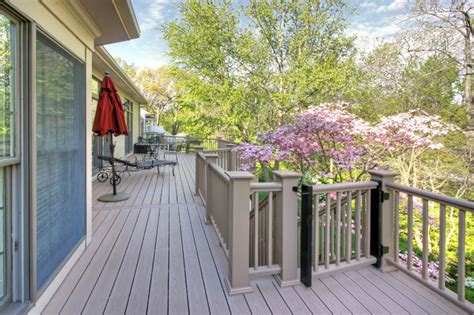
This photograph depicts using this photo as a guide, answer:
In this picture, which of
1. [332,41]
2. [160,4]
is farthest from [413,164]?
[160,4]

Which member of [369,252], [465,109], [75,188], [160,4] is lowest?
[369,252]

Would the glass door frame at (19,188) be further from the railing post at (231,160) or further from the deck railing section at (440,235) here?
the railing post at (231,160)

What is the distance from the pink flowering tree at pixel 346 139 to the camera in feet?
15.2

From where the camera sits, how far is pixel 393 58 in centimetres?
817

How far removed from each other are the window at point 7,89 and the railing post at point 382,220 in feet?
9.70

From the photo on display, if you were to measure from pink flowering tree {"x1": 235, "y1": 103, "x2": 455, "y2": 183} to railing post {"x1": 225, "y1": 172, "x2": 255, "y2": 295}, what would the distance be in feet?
10.0

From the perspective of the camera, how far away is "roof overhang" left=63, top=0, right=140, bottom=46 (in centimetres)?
255

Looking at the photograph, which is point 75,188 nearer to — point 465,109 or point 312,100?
point 312,100

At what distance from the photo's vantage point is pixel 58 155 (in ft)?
7.63

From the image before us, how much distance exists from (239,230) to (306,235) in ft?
1.99

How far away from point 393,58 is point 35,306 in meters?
9.82

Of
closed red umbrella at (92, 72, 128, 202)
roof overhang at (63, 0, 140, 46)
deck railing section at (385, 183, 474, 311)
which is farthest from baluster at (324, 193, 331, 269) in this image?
closed red umbrella at (92, 72, 128, 202)

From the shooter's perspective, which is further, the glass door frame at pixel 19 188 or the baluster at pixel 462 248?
the baluster at pixel 462 248

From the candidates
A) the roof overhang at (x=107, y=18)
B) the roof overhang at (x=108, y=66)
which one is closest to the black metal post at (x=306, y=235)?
the roof overhang at (x=107, y=18)
